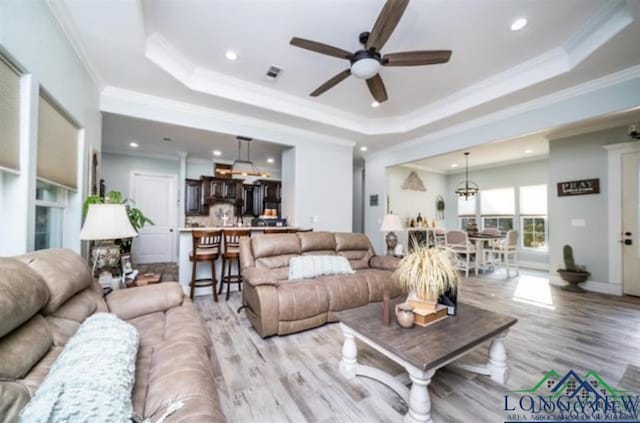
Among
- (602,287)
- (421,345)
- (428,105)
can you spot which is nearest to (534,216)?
(602,287)

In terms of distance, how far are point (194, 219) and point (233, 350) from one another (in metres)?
4.99

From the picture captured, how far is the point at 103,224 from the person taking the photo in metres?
2.02

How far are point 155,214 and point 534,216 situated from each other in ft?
31.3

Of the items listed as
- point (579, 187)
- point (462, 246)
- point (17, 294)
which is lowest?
point (462, 246)

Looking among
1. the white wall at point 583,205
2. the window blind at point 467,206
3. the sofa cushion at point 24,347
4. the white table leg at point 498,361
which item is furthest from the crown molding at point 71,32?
the window blind at point 467,206

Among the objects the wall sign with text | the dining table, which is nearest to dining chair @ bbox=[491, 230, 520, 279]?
the dining table

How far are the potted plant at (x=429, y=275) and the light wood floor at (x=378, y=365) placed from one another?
644mm

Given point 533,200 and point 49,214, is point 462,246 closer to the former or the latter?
point 533,200

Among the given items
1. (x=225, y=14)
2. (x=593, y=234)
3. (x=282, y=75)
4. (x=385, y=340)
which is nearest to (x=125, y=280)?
(x=385, y=340)

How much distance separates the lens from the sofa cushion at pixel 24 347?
0.87 m

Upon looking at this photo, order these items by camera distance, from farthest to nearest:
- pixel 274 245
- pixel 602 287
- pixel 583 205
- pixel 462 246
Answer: pixel 462 246 < pixel 583 205 < pixel 602 287 < pixel 274 245

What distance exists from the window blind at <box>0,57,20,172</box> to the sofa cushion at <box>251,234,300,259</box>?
→ 2050 mm

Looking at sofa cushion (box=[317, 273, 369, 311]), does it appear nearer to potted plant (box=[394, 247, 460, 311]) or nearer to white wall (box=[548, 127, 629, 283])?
potted plant (box=[394, 247, 460, 311])

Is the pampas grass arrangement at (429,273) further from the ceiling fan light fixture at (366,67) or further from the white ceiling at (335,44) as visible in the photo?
the white ceiling at (335,44)
